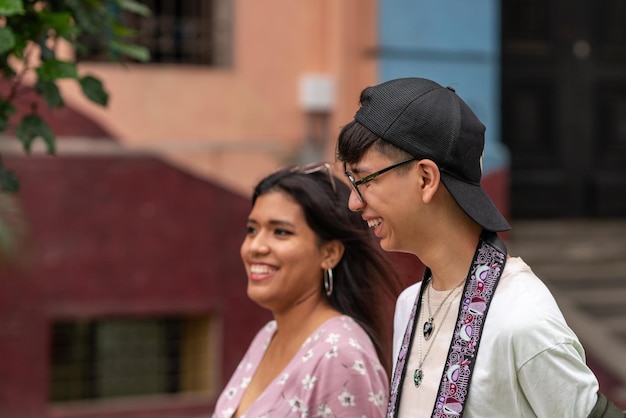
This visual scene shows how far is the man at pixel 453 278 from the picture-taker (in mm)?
2016

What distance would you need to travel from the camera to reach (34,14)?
3115 mm

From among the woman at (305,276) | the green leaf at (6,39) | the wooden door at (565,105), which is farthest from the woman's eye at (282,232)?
the wooden door at (565,105)

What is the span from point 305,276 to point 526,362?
4.32 feet

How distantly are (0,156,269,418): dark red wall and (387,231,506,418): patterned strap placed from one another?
533 cm

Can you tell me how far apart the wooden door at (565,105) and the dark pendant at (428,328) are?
→ 6.36 m

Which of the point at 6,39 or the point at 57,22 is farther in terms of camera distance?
the point at 57,22

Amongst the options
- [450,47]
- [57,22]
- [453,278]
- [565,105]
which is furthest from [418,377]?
[565,105]

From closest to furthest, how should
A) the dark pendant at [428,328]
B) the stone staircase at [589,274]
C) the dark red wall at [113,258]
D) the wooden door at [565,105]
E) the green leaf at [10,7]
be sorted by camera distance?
the dark pendant at [428,328] → the green leaf at [10,7] → the dark red wall at [113,258] → the stone staircase at [589,274] → the wooden door at [565,105]

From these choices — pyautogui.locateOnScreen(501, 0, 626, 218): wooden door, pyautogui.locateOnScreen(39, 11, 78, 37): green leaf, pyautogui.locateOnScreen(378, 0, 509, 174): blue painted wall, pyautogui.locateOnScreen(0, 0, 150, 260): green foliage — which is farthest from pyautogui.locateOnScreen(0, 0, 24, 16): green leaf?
pyautogui.locateOnScreen(501, 0, 626, 218): wooden door

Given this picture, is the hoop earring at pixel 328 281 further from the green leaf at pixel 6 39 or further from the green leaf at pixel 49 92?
the green leaf at pixel 6 39

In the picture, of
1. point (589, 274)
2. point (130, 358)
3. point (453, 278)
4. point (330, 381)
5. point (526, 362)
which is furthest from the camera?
point (589, 274)

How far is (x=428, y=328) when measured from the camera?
7.45 feet

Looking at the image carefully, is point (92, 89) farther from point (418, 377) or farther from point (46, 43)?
point (418, 377)

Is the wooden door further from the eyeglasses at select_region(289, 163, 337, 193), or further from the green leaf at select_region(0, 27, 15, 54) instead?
the green leaf at select_region(0, 27, 15, 54)
